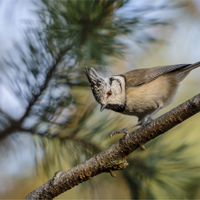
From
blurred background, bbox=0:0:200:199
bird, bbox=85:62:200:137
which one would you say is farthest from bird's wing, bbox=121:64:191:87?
blurred background, bbox=0:0:200:199

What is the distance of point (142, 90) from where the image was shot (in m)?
1.51

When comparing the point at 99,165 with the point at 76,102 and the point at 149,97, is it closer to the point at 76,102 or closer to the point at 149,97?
the point at 76,102

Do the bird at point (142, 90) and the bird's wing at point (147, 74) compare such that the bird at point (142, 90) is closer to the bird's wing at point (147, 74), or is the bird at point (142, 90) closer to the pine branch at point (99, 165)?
the bird's wing at point (147, 74)

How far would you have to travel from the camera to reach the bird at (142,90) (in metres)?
1.47

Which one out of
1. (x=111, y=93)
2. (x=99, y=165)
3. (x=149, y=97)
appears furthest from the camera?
(x=111, y=93)

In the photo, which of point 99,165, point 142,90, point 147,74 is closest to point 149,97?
point 142,90

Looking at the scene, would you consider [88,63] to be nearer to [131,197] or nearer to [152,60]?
[131,197]

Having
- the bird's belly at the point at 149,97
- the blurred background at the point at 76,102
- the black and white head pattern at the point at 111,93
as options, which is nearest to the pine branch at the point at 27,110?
the blurred background at the point at 76,102

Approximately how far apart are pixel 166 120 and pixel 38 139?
52 centimetres

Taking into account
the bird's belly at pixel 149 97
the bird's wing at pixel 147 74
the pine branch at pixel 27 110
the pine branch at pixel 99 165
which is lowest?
the bird's belly at pixel 149 97

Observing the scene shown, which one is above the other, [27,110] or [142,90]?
[27,110]

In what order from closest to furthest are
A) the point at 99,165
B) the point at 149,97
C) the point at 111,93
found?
1. the point at 99,165
2. the point at 149,97
3. the point at 111,93

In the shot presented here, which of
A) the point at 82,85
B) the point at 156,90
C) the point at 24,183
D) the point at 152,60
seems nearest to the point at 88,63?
the point at 82,85

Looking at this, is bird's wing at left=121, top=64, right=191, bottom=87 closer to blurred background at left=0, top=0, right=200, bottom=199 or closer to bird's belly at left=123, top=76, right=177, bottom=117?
bird's belly at left=123, top=76, right=177, bottom=117
